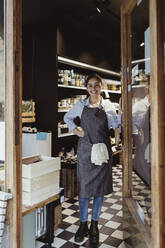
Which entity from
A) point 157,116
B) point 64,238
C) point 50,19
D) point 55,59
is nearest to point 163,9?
point 157,116

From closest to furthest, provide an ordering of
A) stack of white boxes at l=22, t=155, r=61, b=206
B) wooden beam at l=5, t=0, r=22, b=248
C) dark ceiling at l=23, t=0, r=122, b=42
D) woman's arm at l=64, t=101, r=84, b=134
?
wooden beam at l=5, t=0, r=22, b=248, stack of white boxes at l=22, t=155, r=61, b=206, woman's arm at l=64, t=101, r=84, b=134, dark ceiling at l=23, t=0, r=122, b=42

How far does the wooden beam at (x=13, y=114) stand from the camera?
5.50ft

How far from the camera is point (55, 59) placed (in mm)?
3885

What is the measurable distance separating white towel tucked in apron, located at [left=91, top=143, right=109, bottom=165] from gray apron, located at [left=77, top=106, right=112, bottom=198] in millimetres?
61

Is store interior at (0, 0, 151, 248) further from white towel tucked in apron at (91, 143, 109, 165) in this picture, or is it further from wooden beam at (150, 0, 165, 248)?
wooden beam at (150, 0, 165, 248)

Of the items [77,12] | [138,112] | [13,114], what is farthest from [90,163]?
[77,12]

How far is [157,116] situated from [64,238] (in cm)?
197

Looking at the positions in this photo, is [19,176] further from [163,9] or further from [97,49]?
[97,49]

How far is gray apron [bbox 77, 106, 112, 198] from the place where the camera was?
2.73m

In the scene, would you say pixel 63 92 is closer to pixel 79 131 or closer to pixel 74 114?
pixel 74 114

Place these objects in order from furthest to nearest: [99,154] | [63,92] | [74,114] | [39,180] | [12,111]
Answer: [63,92] → [74,114] → [99,154] → [39,180] → [12,111]

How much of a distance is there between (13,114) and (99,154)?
122 cm

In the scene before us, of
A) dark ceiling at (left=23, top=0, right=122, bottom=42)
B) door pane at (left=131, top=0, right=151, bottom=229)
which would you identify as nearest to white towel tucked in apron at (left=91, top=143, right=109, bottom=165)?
door pane at (left=131, top=0, right=151, bottom=229)

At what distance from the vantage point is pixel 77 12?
3959 millimetres
